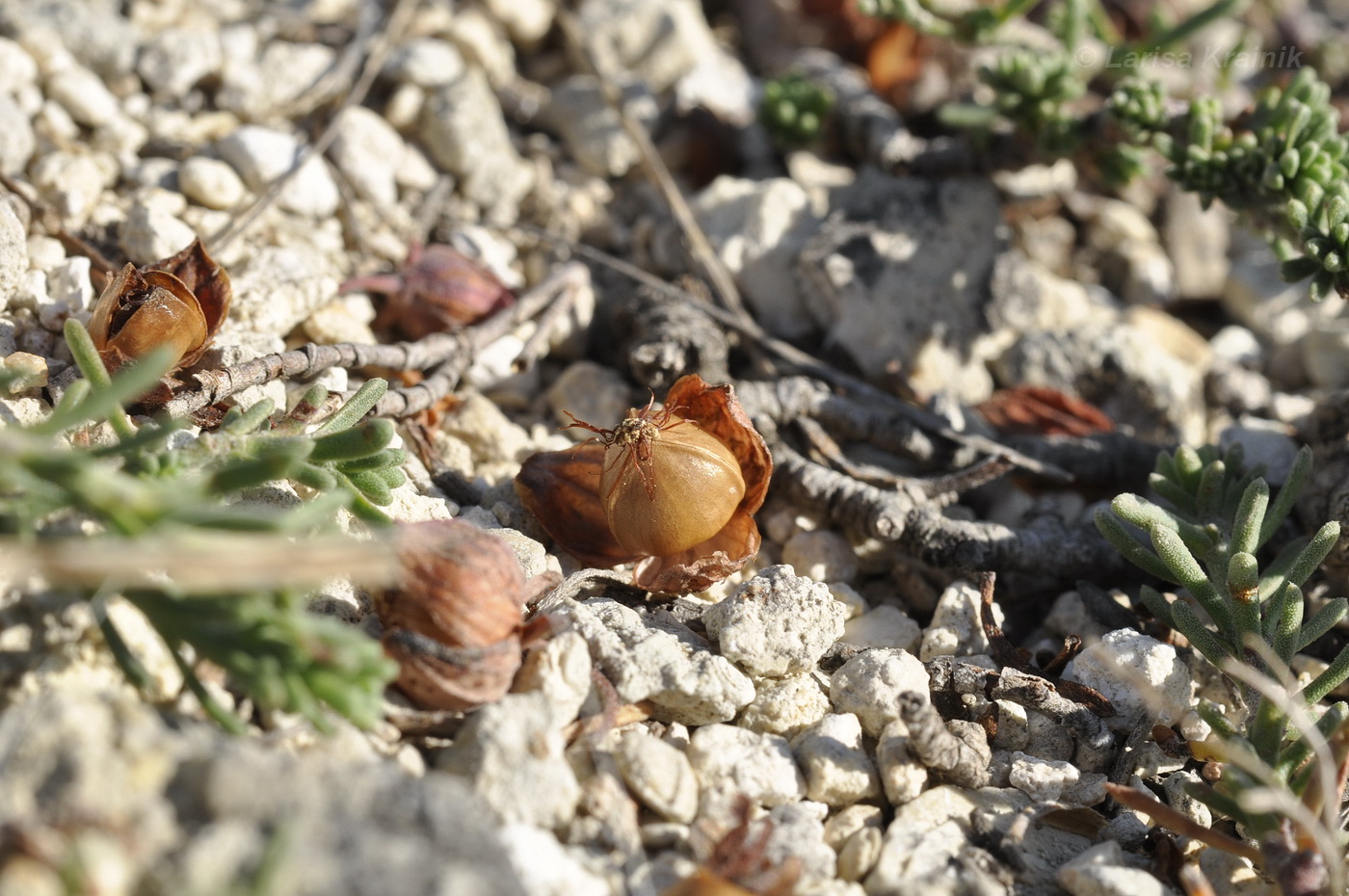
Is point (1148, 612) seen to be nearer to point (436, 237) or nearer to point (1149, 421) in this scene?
point (1149, 421)

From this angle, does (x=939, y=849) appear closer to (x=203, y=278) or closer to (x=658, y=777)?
(x=658, y=777)

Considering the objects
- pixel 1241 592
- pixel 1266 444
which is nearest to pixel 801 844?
pixel 1241 592

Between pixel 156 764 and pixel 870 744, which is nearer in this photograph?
pixel 156 764

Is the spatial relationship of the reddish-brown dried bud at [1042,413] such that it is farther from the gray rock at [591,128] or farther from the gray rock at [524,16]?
the gray rock at [524,16]

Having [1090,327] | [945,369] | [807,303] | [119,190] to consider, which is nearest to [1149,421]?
[1090,327]

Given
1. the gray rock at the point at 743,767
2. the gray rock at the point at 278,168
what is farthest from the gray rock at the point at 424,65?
the gray rock at the point at 743,767

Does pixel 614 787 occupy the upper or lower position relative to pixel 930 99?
lower

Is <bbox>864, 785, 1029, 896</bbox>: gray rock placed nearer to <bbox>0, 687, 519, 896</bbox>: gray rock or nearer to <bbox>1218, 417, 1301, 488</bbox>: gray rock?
<bbox>0, 687, 519, 896</bbox>: gray rock
